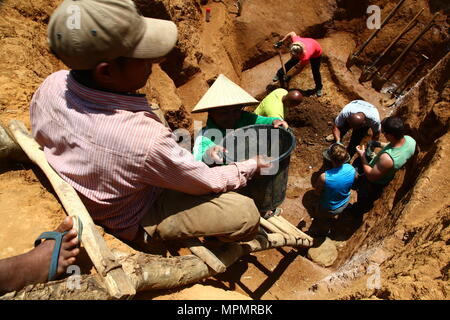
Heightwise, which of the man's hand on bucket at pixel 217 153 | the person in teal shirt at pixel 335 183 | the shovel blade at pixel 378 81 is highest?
the shovel blade at pixel 378 81

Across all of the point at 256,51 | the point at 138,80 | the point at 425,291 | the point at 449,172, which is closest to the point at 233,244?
the point at 425,291

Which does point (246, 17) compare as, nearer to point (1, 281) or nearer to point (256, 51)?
point (256, 51)

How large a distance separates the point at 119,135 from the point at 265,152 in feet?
5.67

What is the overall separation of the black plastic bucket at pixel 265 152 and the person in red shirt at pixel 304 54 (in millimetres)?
3228

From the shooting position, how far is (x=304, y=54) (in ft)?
19.0

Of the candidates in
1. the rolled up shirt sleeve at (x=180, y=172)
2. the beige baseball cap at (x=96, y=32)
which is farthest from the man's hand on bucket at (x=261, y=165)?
the beige baseball cap at (x=96, y=32)

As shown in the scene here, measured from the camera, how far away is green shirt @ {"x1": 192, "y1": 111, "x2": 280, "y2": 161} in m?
3.08

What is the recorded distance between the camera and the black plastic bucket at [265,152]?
8.80 feet

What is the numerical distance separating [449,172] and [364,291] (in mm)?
1705

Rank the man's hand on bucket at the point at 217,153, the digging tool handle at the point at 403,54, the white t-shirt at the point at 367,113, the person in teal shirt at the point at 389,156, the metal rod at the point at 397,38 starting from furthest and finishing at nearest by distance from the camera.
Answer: the metal rod at the point at 397,38 < the digging tool handle at the point at 403,54 < the white t-shirt at the point at 367,113 < the person in teal shirt at the point at 389,156 < the man's hand on bucket at the point at 217,153

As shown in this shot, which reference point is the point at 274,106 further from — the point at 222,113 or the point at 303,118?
the point at 303,118

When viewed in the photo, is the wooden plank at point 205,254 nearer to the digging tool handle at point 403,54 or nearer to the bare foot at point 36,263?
the bare foot at point 36,263

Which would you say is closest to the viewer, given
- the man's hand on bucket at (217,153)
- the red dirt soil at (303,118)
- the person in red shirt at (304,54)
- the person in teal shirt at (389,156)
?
the red dirt soil at (303,118)

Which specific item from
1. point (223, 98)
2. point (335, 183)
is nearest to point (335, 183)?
point (335, 183)
